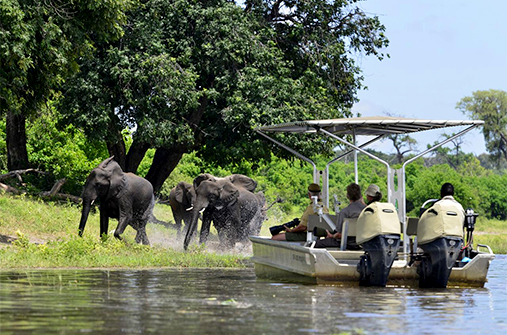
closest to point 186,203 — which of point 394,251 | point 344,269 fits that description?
point 344,269

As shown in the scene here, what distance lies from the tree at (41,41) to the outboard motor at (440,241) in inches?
449

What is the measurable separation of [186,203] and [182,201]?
0.13 m

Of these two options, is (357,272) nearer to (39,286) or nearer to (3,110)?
(39,286)

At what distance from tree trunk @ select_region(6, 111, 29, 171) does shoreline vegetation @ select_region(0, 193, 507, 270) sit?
4.02 m

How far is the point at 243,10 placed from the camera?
32.9 m

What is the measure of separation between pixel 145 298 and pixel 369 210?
Answer: 400cm

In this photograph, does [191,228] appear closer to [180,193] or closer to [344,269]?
[180,193]

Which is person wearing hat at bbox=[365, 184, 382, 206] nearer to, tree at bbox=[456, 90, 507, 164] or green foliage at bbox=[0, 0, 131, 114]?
green foliage at bbox=[0, 0, 131, 114]

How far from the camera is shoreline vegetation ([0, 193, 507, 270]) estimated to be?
19.6m

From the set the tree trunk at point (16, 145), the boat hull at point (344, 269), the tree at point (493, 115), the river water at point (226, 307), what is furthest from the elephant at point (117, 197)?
the tree at point (493, 115)

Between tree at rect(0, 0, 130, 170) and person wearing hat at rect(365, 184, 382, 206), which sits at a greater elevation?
tree at rect(0, 0, 130, 170)

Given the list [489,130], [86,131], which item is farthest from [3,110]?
[489,130]

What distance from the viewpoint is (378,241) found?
1501 cm

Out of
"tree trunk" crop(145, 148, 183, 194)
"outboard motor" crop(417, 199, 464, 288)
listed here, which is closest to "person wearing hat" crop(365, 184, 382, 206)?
"outboard motor" crop(417, 199, 464, 288)
